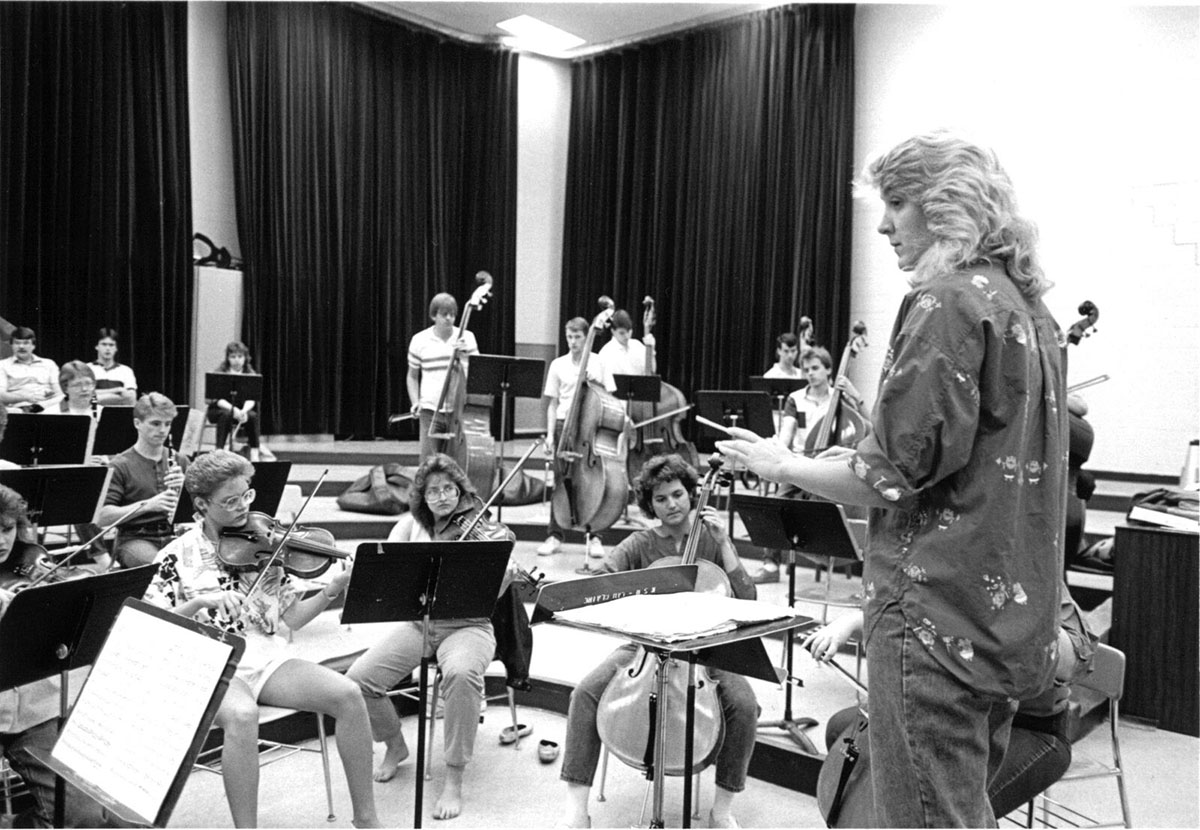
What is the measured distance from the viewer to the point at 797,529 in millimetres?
3723

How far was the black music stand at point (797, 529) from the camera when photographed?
11.8 feet

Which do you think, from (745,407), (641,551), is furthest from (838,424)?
(641,551)

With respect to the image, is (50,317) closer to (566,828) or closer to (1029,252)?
(566,828)

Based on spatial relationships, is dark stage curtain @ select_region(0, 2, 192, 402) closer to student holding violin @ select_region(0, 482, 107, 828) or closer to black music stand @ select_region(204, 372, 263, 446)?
black music stand @ select_region(204, 372, 263, 446)

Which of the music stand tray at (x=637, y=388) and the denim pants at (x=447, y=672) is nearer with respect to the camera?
the denim pants at (x=447, y=672)

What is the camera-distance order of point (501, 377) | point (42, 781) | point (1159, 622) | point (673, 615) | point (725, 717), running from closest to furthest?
point (673, 615), point (42, 781), point (725, 717), point (1159, 622), point (501, 377)

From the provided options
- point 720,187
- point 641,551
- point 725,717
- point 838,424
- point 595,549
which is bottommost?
point 595,549

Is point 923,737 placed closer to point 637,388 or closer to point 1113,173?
point 637,388

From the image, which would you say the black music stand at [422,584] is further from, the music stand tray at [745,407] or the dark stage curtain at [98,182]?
the dark stage curtain at [98,182]

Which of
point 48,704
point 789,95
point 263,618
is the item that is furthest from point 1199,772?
point 789,95

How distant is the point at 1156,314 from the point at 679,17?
5.47m

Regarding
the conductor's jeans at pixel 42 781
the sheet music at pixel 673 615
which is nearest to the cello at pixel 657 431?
the conductor's jeans at pixel 42 781

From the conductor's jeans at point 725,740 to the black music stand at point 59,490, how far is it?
7.40 feet

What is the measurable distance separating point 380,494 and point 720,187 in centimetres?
521
